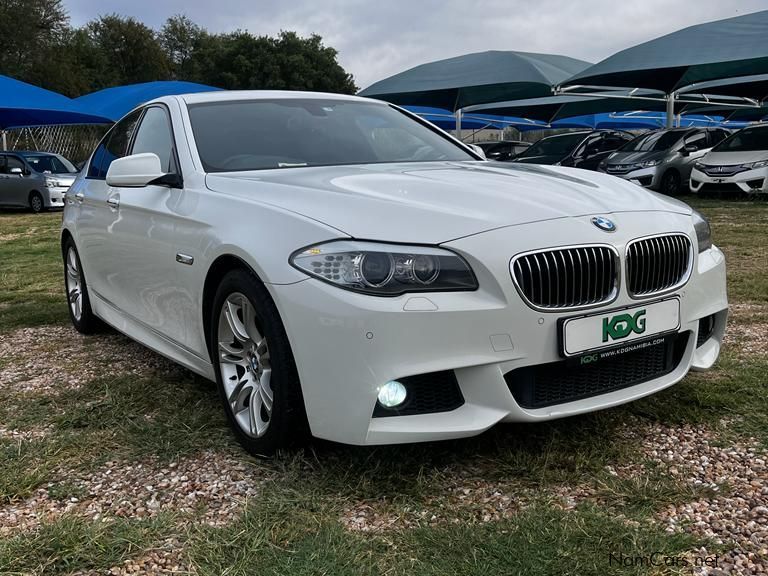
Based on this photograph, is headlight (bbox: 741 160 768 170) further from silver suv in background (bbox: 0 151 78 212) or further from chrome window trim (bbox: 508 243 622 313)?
silver suv in background (bbox: 0 151 78 212)

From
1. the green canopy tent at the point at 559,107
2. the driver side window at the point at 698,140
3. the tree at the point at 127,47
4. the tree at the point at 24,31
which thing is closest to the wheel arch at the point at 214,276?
the driver side window at the point at 698,140

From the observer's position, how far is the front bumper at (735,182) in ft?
42.4

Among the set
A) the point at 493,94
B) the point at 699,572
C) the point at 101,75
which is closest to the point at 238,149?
the point at 699,572

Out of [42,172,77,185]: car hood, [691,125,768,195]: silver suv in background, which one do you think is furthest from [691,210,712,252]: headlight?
[42,172,77,185]: car hood

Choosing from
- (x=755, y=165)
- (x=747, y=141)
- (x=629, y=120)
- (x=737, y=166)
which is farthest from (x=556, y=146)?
(x=629, y=120)

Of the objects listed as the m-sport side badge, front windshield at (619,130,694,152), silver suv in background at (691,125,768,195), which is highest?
the m-sport side badge

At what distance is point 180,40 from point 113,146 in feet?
202

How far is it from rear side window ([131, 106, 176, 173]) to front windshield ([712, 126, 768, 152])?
12503 mm

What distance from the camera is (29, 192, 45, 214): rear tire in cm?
1590

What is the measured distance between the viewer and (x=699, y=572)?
191 centimetres

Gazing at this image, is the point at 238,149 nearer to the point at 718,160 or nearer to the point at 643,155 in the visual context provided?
the point at 718,160

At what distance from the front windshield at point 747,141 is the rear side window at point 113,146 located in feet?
40.4

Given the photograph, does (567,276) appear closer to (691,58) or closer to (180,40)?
(691,58)

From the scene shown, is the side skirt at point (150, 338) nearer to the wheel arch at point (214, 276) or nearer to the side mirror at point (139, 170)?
the wheel arch at point (214, 276)
